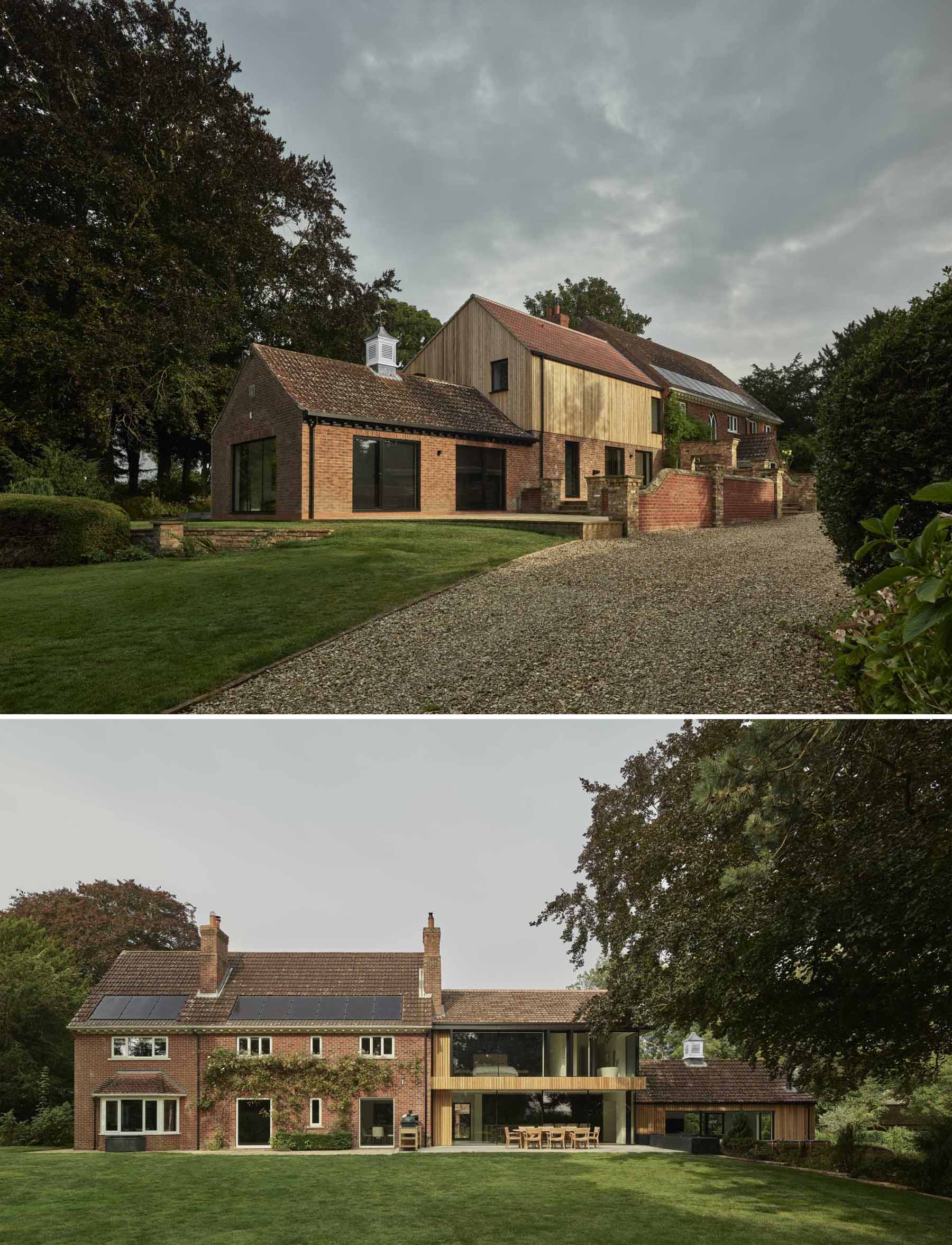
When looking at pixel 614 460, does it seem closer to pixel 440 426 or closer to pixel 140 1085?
pixel 440 426

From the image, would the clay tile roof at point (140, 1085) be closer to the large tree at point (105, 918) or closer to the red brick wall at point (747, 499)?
the large tree at point (105, 918)

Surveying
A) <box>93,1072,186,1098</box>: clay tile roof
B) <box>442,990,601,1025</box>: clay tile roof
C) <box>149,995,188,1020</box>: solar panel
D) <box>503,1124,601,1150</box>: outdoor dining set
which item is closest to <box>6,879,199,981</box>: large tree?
<box>149,995,188,1020</box>: solar panel

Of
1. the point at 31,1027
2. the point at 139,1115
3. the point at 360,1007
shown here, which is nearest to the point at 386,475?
the point at 360,1007

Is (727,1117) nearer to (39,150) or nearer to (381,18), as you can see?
(381,18)

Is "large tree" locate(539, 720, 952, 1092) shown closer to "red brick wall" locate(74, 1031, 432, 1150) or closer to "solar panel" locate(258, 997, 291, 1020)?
"red brick wall" locate(74, 1031, 432, 1150)

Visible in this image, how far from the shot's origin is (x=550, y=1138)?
19391mm

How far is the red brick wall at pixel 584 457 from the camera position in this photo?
23250 mm

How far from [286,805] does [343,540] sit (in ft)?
14.9

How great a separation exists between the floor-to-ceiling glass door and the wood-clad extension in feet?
48.3

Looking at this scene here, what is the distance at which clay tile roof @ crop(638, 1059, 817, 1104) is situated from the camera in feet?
73.2

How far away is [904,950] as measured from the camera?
7570 millimetres

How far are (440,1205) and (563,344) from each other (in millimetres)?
22353

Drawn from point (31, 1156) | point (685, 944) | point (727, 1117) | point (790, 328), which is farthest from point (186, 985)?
point (790, 328)

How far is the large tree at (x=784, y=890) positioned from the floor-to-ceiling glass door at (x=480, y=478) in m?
12.5
